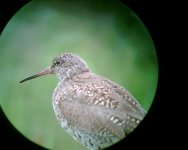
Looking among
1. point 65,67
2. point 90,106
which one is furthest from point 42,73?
point 90,106

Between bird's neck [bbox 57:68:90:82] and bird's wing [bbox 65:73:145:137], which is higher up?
bird's neck [bbox 57:68:90:82]

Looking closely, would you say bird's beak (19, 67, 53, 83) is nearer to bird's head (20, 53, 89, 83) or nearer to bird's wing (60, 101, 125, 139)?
bird's head (20, 53, 89, 83)

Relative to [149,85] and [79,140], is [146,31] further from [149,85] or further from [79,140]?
[79,140]

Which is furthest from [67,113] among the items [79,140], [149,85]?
[149,85]

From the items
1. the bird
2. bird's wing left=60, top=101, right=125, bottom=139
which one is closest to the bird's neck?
the bird

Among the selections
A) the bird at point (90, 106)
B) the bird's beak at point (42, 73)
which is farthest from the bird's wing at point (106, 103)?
the bird's beak at point (42, 73)

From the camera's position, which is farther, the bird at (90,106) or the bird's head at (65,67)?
the bird's head at (65,67)

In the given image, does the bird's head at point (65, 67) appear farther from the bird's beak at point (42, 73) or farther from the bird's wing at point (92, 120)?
the bird's wing at point (92, 120)

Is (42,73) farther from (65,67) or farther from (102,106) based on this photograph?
(102,106)

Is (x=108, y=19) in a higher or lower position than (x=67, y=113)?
higher
